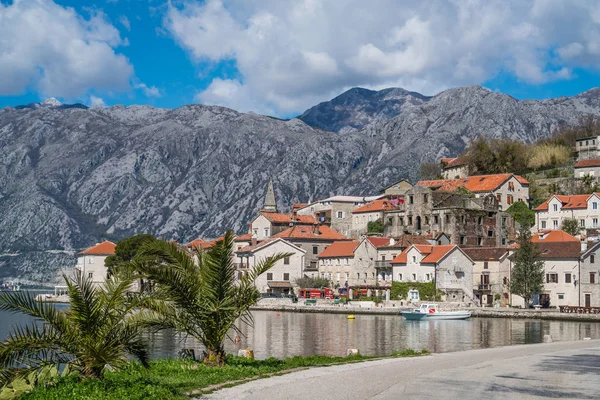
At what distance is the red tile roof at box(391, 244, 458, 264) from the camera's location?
299 feet

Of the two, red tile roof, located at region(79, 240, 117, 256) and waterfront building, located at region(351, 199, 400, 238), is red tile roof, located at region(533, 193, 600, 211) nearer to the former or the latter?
waterfront building, located at region(351, 199, 400, 238)

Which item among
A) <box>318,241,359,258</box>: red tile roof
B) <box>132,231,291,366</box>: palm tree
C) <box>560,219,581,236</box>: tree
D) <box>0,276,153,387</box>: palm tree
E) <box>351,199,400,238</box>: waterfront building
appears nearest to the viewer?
<box>0,276,153,387</box>: palm tree

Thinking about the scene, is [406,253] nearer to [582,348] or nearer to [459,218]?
[459,218]

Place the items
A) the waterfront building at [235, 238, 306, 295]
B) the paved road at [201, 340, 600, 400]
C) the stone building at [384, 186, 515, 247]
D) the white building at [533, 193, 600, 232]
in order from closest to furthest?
the paved road at [201, 340, 600, 400] → the white building at [533, 193, 600, 232] → the stone building at [384, 186, 515, 247] → the waterfront building at [235, 238, 306, 295]

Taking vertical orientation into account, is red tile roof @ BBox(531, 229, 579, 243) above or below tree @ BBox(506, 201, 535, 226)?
below

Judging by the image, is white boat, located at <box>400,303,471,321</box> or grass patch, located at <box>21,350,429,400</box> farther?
white boat, located at <box>400,303,471,321</box>

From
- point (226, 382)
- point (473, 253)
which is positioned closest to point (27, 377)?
point (226, 382)

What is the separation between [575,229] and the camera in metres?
102

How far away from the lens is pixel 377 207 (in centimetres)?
12431

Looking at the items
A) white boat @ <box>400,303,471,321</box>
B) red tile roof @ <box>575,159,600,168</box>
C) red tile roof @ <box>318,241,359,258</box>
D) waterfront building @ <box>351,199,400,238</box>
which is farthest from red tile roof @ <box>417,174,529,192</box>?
white boat @ <box>400,303,471,321</box>

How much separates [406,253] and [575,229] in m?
24.8

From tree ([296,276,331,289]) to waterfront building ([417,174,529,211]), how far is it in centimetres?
2244

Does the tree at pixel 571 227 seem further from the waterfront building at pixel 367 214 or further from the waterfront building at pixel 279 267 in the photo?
the waterfront building at pixel 279 267

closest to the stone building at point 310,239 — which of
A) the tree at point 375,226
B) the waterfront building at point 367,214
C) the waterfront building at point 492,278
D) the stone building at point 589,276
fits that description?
the tree at point 375,226
